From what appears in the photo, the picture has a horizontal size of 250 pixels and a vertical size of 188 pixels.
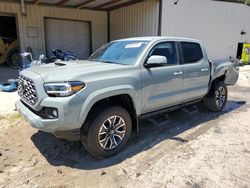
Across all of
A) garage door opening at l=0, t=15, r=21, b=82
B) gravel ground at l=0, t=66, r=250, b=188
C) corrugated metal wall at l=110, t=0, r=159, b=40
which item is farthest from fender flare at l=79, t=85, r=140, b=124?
garage door opening at l=0, t=15, r=21, b=82

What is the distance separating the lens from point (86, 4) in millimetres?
12555

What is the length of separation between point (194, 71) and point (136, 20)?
843 centimetres

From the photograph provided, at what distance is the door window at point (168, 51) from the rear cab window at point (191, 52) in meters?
0.25

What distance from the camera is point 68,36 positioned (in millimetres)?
13797

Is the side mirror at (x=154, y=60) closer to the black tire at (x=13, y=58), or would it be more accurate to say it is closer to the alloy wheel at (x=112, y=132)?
the alloy wheel at (x=112, y=132)

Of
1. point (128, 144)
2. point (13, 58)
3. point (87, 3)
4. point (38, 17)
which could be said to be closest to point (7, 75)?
point (13, 58)

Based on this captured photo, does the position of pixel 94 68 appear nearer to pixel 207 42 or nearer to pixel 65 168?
pixel 65 168

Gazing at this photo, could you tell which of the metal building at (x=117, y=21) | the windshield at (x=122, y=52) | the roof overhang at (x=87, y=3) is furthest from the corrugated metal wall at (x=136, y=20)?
the windshield at (x=122, y=52)

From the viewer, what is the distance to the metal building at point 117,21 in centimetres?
1130

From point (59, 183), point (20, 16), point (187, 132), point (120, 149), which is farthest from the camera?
point (20, 16)

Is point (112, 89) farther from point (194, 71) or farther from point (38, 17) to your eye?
point (38, 17)

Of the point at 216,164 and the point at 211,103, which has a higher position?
the point at 211,103

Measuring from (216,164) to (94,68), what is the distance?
2.26 meters

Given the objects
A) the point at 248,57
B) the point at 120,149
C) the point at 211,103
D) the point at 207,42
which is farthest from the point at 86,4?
the point at 248,57
